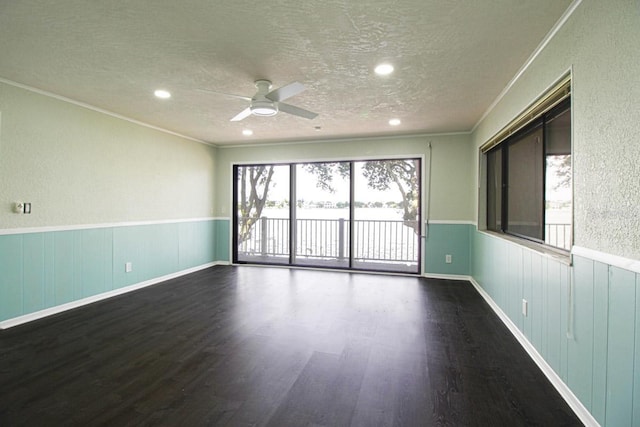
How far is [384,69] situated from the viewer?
258 cm

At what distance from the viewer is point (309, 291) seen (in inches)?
165

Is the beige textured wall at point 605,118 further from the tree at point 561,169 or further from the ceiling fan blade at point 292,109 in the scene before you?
the ceiling fan blade at point 292,109

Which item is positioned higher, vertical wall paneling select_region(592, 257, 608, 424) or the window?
the window

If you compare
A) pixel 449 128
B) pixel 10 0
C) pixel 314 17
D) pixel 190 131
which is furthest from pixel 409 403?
pixel 190 131

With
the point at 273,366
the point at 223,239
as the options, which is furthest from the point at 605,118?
the point at 223,239

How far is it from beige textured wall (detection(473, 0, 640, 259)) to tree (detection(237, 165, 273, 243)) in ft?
16.2

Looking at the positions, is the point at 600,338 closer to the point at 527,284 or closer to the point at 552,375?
the point at 552,375

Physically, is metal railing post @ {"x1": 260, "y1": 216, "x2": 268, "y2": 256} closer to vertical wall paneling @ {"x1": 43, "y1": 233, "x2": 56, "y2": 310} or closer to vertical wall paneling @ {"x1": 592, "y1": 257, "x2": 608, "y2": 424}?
vertical wall paneling @ {"x1": 43, "y1": 233, "x2": 56, "y2": 310}

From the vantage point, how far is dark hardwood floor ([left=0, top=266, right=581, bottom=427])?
174 centimetres

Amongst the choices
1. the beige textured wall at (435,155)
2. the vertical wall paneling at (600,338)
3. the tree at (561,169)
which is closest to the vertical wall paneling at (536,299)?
the tree at (561,169)

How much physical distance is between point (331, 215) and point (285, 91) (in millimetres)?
3538

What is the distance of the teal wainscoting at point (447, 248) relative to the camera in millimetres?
4863

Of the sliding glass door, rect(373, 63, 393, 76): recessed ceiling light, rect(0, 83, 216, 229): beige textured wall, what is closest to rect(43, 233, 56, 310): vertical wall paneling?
rect(0, 83, 216, 229): beige textured wall

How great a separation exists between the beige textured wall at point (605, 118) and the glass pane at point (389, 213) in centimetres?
334
